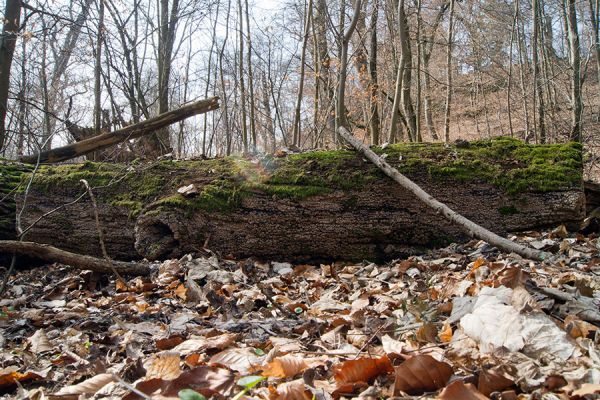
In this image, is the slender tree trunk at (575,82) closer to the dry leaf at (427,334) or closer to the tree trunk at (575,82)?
the tree trunk at (575,82)

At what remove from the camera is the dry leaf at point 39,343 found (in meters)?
2.15

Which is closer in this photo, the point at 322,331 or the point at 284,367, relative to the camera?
the point at 284,367

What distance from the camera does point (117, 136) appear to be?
214 inches

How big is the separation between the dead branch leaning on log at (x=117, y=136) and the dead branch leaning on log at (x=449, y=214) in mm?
2101

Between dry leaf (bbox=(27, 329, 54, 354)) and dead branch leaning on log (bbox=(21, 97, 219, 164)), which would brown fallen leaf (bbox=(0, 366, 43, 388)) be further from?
dead branch leaning on log (bbox=(21, 97, 219, 164))

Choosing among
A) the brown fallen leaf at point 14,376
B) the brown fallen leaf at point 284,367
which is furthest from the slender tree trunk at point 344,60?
the brown fallen leaf at point 14,376

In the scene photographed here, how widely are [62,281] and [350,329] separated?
295 cm

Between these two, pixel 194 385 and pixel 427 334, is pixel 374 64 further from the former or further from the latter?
pixel 194 385

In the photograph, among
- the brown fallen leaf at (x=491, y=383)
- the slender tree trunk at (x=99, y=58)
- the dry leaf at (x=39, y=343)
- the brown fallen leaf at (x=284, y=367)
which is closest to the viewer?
the brown fallen leaf at (x=491, y=383)

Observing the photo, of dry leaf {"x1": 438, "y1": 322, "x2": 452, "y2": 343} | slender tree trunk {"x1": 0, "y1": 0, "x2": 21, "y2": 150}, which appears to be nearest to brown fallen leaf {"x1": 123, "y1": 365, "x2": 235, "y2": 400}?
dry leaf {"x1": 438, "y1": 322, "x2": 452, "y2": 343}

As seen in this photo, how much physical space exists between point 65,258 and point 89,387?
7.56ft

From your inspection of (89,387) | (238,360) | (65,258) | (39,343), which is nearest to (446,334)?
(238,360)

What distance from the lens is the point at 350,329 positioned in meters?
2.10

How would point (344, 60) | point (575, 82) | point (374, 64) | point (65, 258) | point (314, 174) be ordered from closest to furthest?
point (65, 258), point (314, 174), point (344, 60), point (575, 82), point (374, 64)
